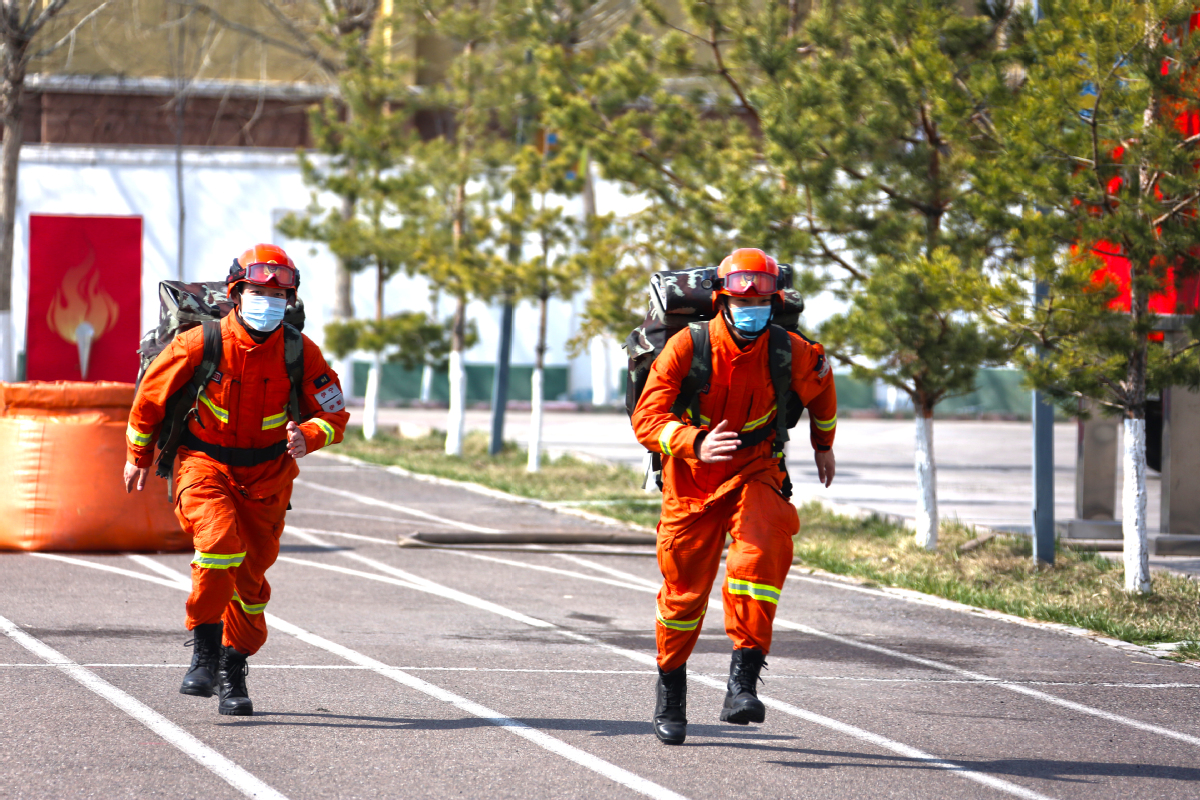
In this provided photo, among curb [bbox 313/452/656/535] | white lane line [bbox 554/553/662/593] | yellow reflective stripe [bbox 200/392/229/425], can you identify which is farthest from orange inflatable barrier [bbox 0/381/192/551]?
yellow reflective stripe [bbox 200/392/229/425]

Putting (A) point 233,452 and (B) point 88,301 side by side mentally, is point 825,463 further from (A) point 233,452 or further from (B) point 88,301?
(B) point 88,301

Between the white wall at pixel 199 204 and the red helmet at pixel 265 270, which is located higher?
the white wall at pixel 199 204

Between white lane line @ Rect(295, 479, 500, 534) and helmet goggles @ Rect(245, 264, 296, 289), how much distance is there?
6741 millimetres

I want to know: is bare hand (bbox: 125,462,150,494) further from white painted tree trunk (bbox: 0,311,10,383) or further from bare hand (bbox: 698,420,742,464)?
white painted tree trunk (bbox: 0,311,10,383)

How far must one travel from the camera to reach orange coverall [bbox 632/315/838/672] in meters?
5.82

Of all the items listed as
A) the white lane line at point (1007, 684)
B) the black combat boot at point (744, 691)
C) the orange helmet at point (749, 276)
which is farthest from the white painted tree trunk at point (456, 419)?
the black combat boot at point (744, 691)

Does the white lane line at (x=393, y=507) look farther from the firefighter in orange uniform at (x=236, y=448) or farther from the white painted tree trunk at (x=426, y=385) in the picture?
the white painted tree trunk at (x=426, y=385)

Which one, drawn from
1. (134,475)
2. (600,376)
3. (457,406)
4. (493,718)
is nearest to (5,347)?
(457,406)

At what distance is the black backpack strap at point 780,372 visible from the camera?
234 inches

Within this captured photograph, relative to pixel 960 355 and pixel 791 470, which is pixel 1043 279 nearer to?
pixel 960 355

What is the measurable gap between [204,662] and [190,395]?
1131mm

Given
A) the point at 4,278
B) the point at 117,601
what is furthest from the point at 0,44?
the point at 117,601

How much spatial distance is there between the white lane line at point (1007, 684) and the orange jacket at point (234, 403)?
3.59m

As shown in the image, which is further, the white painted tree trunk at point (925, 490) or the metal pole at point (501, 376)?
the metal pole at point (501, 376)
